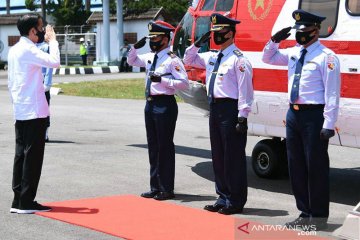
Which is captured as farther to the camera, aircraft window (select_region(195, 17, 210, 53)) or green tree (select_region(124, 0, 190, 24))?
green tree (select_region(124, 0, 190, 24))

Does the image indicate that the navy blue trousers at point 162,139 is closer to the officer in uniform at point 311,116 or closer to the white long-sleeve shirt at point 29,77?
the white long-sleeve shirt at point 29,77

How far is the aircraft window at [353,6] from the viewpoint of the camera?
7.57 meters

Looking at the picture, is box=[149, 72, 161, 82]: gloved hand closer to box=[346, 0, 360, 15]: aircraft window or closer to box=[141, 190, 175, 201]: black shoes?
box=[141, 190, 175, 201]: black shoes

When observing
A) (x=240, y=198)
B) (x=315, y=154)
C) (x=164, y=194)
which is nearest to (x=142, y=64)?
(x=164, y=194)

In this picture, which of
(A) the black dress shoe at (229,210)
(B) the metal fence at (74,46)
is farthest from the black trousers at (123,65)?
(A) the black dress shoe at (229,210)

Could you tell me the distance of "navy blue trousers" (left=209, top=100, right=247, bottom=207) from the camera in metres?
7.36

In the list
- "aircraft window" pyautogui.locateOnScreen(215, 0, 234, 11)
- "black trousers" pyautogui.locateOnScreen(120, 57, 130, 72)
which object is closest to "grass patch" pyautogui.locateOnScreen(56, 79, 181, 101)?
"black trousers" pyautogui.locateOnScreen(120, 57, 130, 72)

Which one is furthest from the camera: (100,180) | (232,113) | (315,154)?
(100,180)

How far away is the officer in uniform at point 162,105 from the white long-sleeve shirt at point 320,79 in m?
1.62

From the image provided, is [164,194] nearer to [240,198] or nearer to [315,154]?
[240,198]

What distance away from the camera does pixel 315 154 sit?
6.66 m

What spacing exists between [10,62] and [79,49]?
36.4 meters

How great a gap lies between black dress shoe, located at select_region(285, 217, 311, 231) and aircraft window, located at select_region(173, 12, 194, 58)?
3.90 metres

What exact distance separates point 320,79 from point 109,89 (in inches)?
746
